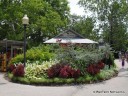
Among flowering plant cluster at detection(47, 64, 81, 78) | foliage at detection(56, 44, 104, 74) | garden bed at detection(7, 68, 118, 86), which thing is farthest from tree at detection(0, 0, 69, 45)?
garden bed at detection(7, 68, 118, 86)

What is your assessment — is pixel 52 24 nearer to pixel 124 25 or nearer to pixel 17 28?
pixel 17 28

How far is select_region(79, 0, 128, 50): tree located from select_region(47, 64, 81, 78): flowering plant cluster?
51535 millimetres

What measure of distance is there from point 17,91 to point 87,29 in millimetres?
57012

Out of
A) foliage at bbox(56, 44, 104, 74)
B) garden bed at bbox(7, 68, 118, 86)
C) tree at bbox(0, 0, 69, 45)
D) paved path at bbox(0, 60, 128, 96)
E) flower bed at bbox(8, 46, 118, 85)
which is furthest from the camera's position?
tree at bbox(0, 0, 69, 45)

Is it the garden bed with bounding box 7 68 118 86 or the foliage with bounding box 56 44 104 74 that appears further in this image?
the foliage with bounding box 56 44 104 74

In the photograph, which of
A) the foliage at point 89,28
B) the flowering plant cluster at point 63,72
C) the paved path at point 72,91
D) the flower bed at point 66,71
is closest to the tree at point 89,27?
the foliage at point 89,28

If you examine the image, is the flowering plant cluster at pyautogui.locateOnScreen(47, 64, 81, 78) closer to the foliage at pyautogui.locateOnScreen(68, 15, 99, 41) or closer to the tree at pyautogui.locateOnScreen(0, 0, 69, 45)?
the tree at pyautogui.locateOnScreen(0, 0, 69, 45)

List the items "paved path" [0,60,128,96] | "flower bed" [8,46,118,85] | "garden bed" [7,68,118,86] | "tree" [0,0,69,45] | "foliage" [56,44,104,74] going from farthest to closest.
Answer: "tree" [0,0,69,45] < "foliage" [56,44,104,74] < "flower bed" [8,46,118,85] < "garden bed" [7,68,118,86] < "paved path" [0,60,128,96]

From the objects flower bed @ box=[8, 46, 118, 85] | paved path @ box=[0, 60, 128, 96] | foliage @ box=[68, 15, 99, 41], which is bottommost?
paved path @ box=[0, 60, 128, 96]

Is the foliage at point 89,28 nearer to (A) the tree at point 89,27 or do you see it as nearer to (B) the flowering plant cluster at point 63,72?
(A) the tree at point 89,27

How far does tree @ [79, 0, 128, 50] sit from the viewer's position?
2692 inches

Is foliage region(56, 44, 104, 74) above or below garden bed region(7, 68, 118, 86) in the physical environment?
above

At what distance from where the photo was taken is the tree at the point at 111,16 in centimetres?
6838

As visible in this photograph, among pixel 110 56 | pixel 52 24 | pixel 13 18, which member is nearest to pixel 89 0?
pixel 52 24
